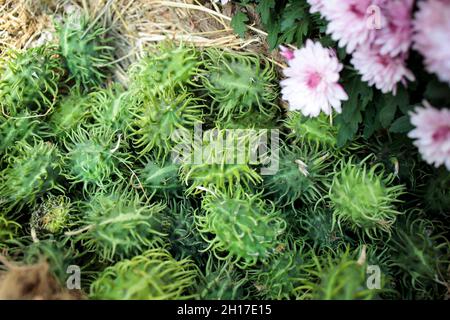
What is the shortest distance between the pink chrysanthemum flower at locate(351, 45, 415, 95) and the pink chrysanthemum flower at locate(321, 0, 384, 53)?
2 centimetres

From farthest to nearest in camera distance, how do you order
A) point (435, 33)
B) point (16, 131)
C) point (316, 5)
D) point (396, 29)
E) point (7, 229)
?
point (16, 131) < point (7, 229) < point (316, 5) < point (396, 29) < point (435, 33)

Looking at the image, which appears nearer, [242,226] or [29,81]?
[242,226]

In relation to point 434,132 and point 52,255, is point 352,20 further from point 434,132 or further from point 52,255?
point 52,255

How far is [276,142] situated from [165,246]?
32 cm

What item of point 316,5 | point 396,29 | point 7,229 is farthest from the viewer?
point 7,229

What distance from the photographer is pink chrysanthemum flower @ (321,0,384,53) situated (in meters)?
0.76

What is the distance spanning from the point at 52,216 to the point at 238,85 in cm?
48

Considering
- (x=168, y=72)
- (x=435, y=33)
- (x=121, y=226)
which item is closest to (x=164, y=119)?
(x=168, y=72)

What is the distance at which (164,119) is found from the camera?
1.01 m

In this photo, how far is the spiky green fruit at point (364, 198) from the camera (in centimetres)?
89

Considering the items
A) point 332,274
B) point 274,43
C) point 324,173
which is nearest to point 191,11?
point 274,43

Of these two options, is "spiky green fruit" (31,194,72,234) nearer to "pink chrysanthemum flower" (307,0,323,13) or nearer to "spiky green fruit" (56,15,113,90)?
"spiky green fruit" (56,15,113,90)

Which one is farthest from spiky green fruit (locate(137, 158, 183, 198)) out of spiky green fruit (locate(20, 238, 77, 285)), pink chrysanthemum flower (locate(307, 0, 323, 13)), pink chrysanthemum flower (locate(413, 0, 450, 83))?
pink chrysanthemum flower (locate(413, 0, 450, 83))

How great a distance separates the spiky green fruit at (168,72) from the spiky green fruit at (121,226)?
24 centimetres
